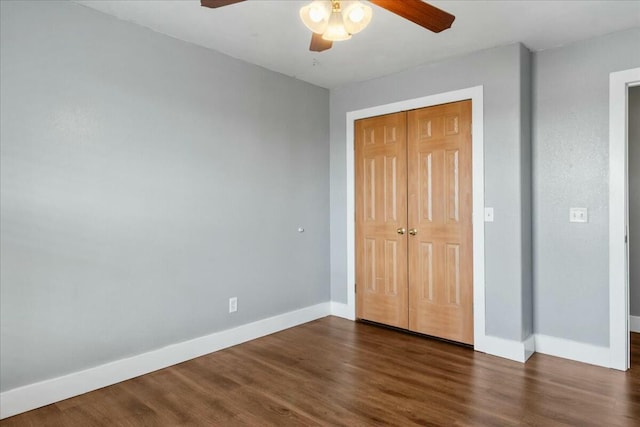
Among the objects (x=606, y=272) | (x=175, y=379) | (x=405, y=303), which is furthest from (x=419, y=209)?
(x=175, y=379)

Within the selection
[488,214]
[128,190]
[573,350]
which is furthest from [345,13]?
[573,350]

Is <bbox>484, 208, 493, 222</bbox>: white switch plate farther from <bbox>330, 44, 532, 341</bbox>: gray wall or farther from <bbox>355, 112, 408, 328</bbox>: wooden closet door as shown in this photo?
<bbox>355, 112, 408, 328</bbox>: wooden closet door

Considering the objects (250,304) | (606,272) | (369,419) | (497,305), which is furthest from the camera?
(250,304)

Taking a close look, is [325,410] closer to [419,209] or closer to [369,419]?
[369,419]

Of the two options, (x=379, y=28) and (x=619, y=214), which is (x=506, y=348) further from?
(x=379, y=28)

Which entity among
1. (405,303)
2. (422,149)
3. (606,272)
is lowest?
(405,303)

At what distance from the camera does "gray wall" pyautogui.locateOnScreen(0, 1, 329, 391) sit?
2336 millimetres

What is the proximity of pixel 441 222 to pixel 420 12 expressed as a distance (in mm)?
2090

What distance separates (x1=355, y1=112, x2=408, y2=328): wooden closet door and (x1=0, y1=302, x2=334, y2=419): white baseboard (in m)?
0.83

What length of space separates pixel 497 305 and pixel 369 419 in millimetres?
1568

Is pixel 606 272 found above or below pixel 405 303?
above

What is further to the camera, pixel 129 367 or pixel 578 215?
pixel 578 215

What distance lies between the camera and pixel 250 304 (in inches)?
141

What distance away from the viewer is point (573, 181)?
3086 millimetres
